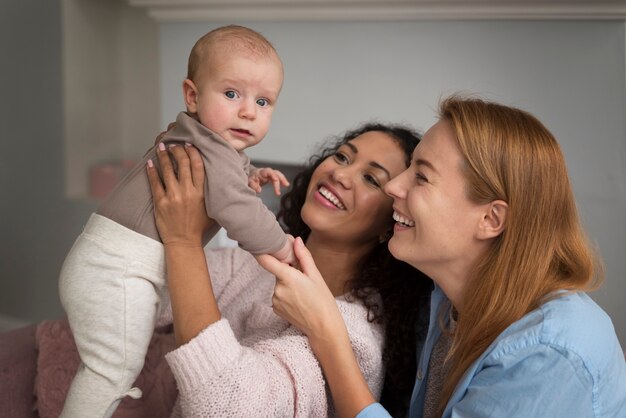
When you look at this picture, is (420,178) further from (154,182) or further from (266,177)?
(154,182)

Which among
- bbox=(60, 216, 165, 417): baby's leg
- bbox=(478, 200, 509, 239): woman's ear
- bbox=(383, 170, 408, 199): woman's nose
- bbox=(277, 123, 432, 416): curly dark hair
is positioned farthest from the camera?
bbox=(277, 123, 432, 416): curly dark hair

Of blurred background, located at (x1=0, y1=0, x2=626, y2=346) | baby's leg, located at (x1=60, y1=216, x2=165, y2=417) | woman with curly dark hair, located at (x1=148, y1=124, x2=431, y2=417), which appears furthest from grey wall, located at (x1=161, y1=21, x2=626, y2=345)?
baby's leg, located at (x1=60, y1=216, x2=165, y2=417)

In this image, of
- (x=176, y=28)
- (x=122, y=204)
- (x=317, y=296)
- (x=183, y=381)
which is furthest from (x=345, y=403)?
(x=176, y=28)

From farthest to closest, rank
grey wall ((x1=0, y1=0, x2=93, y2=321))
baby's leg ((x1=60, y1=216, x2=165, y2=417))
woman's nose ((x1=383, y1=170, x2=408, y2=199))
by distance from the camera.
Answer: grey wall ((x1=0, y1=0, x2=93, y2=321)) < woman's nose ((x1=383, y1=170, x2=408, y2=199)) < baby's leg ((x1=60, y1=216, x2=165, y2=417))

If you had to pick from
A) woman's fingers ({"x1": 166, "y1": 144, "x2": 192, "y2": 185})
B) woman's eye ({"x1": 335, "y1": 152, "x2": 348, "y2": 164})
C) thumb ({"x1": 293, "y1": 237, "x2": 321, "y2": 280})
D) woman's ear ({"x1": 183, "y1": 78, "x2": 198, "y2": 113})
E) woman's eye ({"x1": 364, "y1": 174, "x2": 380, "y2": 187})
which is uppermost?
woman's ear ({"x1": 183, "y1": 78, "x2": 198, "y2": 113})

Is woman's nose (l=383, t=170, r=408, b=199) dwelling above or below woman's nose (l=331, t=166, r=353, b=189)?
above

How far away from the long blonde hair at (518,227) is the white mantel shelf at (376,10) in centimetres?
95

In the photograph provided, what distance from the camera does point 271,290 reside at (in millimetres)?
1878

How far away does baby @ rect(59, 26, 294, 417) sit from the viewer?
1310mm

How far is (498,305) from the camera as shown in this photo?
140 cm

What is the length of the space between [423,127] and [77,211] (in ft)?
6.20

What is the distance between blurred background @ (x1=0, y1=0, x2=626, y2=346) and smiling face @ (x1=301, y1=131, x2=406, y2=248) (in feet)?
2.43

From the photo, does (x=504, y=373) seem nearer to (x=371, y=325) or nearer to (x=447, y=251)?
(x=447, y=251)

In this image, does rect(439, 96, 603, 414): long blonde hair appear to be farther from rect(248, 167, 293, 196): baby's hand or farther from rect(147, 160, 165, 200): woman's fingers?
rect(147, 160, 165, 200): woman's fingers
